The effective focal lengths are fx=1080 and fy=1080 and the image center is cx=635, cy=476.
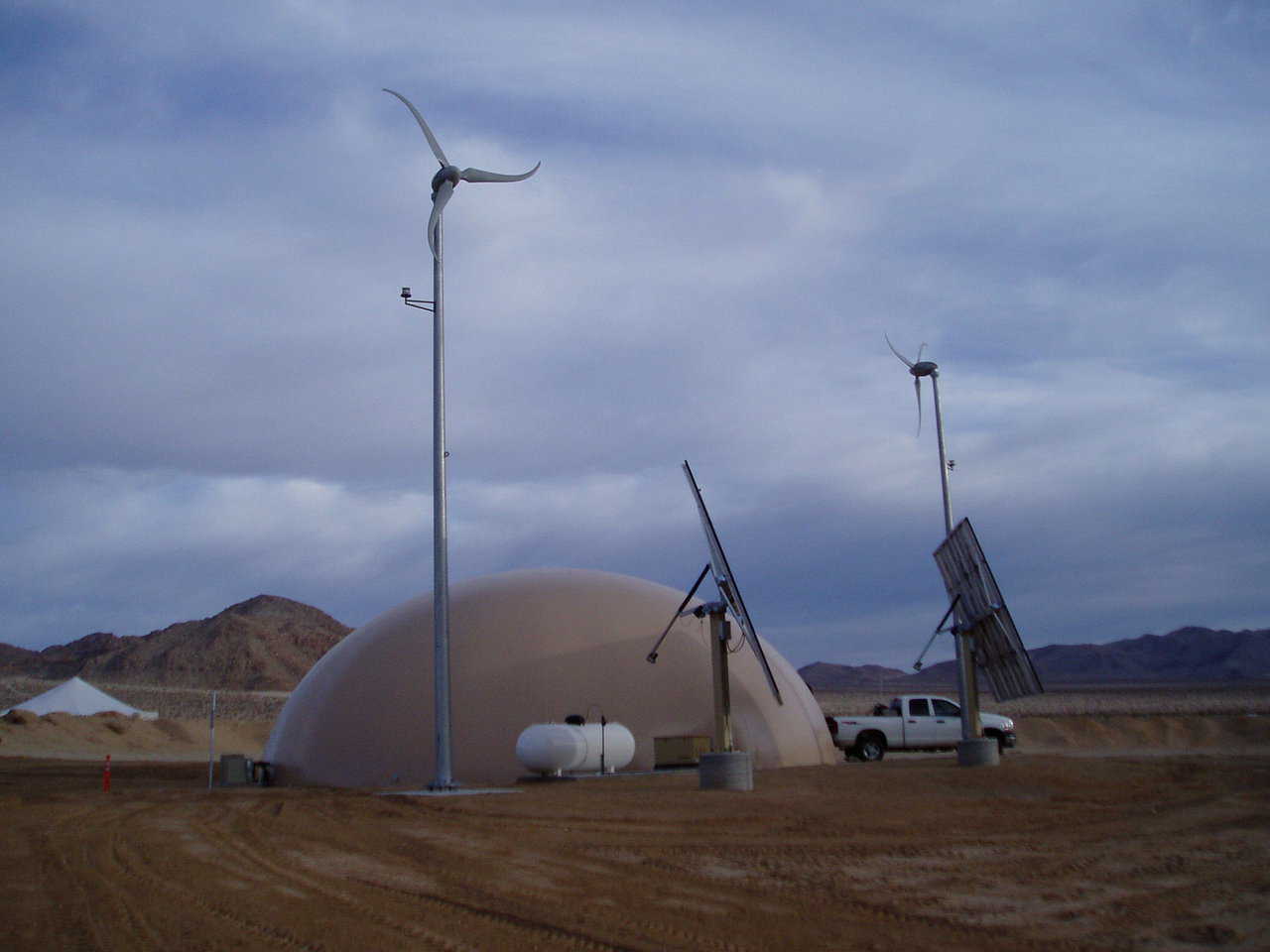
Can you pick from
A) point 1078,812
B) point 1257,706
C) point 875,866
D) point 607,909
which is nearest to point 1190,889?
point 875,866

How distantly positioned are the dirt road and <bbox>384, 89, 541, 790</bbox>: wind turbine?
1.54m

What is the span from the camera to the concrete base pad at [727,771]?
1805 cm

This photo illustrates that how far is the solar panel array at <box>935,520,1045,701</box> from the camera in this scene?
76.7 ft

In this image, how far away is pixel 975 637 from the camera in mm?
25344

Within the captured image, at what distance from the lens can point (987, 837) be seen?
40.2 feet

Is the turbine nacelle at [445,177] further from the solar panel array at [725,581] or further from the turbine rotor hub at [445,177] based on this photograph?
the solar panel array at [725,581]

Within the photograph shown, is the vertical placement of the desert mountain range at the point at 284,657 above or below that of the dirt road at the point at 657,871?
above

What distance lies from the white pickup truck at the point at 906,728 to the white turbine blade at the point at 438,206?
60.4 feet

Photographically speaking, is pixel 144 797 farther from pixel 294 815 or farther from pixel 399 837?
pixel 399 837

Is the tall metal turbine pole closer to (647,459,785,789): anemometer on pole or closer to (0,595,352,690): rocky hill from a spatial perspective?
(647,459,785,789): anemometer on pole

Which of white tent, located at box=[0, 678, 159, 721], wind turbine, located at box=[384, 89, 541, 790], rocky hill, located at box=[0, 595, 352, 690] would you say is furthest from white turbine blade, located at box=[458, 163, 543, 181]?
rocky hill, located at box=[0, 595, 352, 690]

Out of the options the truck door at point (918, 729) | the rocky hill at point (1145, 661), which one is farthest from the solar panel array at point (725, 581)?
the rocky hill at point (1145, 661)

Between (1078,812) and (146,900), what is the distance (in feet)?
39.1

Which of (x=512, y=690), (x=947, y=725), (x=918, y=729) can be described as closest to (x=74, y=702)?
(x=512, y=690)
